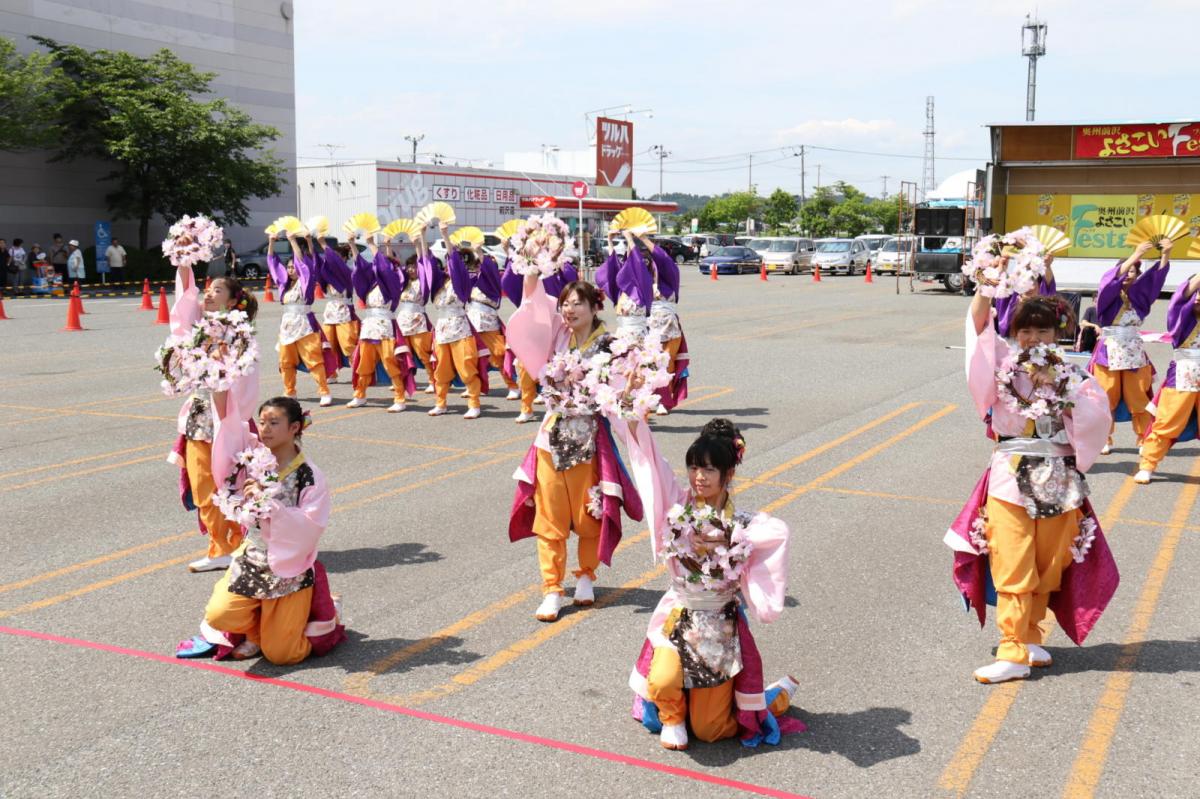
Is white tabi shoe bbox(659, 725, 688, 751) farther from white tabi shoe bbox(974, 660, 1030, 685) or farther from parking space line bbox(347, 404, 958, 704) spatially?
white tabi shoe bbox(974, 660, 1030, 685)

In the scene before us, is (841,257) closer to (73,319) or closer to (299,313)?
(73,319)

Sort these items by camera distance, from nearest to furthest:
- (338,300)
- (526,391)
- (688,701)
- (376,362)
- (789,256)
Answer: (688,701)
(526,391)
(376,362)
(338,300)
(789,256)

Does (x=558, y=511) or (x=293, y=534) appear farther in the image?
(x=558, y=511)

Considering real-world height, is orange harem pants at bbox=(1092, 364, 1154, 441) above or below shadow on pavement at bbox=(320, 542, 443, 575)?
above

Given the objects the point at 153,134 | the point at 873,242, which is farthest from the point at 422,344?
the point at 873,242

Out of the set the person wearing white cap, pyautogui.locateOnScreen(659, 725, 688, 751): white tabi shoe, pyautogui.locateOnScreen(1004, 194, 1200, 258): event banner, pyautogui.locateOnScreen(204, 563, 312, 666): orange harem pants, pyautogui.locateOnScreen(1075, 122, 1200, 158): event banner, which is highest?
pyautogui.locateOnScreen(1075, 122, 1200, 158): event banner

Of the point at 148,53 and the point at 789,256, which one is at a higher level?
the point at 148,53

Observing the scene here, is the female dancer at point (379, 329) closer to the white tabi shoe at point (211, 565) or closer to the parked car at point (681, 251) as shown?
the white tabi shoe at point (211, 565)

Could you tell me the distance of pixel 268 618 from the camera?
16.3 feet

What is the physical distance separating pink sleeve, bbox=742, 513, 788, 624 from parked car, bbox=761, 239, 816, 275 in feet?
140

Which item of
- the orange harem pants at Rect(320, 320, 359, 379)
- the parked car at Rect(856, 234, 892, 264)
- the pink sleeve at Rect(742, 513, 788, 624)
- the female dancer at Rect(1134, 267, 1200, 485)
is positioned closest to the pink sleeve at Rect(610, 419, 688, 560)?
the pink sleeve at Rect(742, 513, 788, 624)

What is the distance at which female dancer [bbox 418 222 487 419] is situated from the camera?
11.7m

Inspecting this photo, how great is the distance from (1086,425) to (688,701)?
7.06ft

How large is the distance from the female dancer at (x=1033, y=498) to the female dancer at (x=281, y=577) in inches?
114
